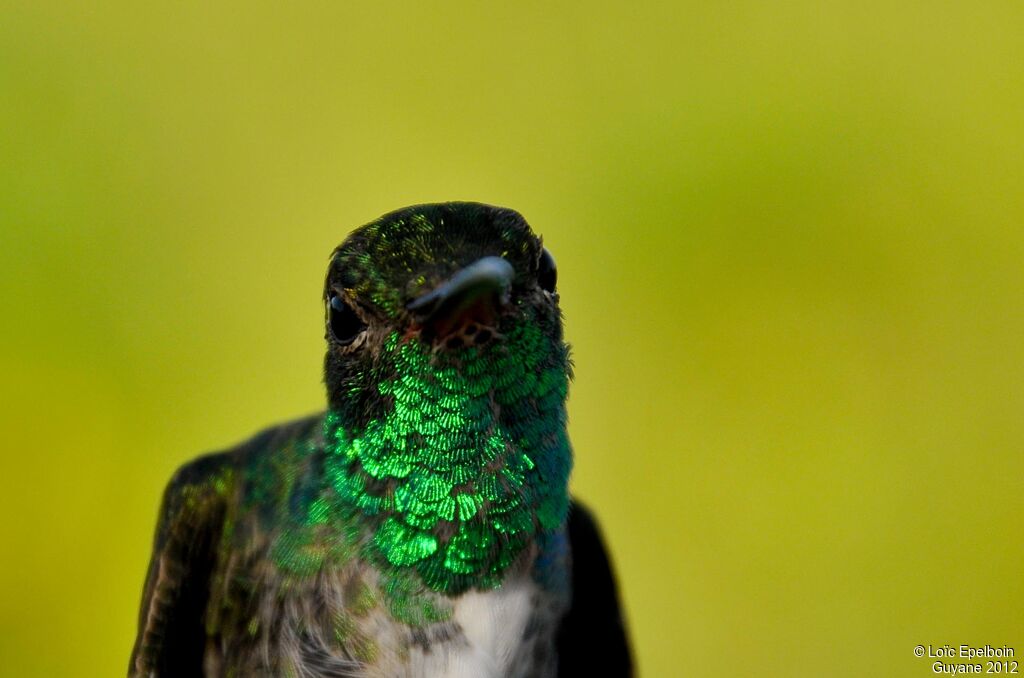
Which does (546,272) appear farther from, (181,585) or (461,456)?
(181,585)

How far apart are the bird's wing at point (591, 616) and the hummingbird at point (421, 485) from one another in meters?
0.67

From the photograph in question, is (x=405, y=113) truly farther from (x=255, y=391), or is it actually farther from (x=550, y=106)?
(x=255, y=391)

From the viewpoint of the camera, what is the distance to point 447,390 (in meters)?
2.79

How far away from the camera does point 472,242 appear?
9.32 feet

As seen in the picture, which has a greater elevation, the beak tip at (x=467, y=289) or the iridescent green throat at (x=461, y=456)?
the beak tip at (x=467, y=289)

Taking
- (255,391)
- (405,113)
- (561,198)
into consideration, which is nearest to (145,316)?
(255,391)

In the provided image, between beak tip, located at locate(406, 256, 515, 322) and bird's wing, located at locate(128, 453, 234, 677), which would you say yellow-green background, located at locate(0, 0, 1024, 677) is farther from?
beak tip, located at locate(406, 256, 515, 322)

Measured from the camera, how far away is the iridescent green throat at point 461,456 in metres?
2.80

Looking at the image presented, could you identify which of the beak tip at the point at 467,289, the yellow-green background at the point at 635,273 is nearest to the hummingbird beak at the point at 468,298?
the beak tip at the point at 467,289

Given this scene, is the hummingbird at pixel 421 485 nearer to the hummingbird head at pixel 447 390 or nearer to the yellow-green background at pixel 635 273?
the hummingbird head at pixel 447 390

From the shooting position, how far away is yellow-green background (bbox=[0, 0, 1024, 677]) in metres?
5.62

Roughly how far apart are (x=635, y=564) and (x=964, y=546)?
5.10 ft

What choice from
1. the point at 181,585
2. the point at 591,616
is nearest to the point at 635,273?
the point at 591,616

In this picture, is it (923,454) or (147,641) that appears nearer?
(147,641)
